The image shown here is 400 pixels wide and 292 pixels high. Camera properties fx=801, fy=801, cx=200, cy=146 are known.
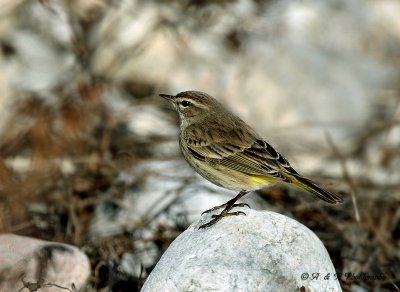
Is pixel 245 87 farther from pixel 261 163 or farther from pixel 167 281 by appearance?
pixel 167 281

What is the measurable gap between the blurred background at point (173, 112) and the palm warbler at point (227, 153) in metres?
1.04

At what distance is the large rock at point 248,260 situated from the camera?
4.89m

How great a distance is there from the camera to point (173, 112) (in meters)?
9.69

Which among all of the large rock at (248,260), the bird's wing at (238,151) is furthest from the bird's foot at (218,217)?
the bird's wing at (238,151)

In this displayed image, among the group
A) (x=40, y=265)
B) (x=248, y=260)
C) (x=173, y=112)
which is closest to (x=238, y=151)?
(x=248, y=260)

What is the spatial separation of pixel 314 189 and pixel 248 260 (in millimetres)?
1119

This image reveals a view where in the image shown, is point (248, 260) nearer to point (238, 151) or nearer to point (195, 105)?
point (238, 151)

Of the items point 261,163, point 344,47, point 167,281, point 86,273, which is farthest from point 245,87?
point 167,281

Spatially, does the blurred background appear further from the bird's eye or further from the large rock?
the large rock

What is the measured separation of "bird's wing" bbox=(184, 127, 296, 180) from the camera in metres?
6.15

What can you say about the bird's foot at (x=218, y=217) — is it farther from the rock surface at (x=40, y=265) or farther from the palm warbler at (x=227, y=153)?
the rock surface at (x=40, y=265)

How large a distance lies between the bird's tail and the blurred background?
1.16m

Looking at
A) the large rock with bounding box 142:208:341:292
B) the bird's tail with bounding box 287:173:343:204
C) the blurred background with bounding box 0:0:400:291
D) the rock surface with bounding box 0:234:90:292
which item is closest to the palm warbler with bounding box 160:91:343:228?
the bird's tail with bounding box 287:173:343:204

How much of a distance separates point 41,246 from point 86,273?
0.39 m
